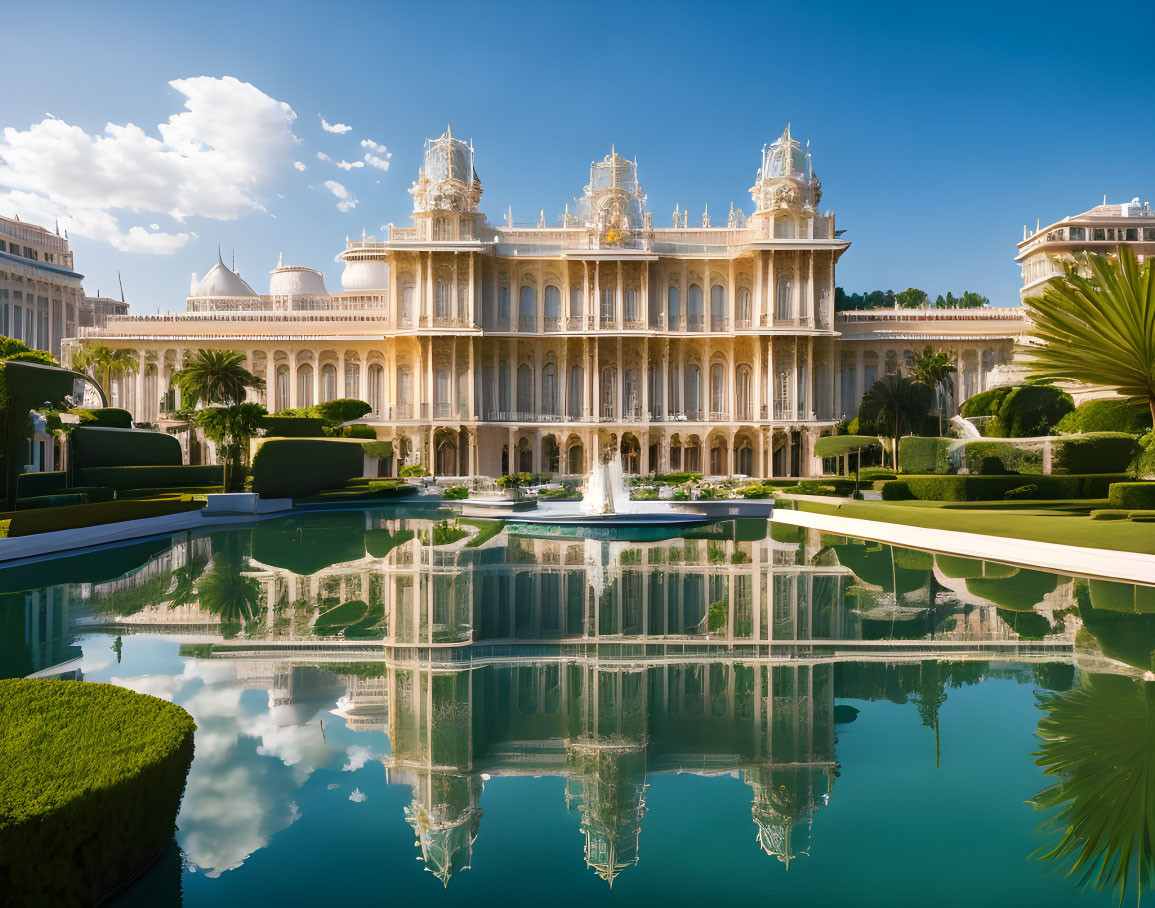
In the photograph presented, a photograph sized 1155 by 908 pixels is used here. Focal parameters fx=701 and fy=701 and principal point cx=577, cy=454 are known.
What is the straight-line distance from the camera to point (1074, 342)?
14367 mm

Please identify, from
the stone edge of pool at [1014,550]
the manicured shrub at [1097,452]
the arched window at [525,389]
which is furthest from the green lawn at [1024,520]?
the arched window at [525,389]

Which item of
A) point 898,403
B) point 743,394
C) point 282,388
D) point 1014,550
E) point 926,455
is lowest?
point 1014,550

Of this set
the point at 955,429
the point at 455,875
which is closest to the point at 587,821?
the point at 455,875

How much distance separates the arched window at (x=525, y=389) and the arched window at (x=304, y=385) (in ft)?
43.9

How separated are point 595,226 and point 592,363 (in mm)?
8178

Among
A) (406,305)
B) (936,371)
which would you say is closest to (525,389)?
(406,305)

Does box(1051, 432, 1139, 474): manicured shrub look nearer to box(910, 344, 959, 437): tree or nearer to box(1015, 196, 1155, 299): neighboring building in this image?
box(910, 344, 959, 437): tree

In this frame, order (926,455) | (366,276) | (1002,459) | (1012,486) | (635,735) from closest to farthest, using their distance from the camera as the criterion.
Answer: (635,735) → (1012,486) → (1002,459) → (926,455) → (366,276)

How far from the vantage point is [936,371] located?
37906mm

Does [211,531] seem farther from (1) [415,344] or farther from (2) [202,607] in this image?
(1) [415,344]

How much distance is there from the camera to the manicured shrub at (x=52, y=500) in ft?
56.7

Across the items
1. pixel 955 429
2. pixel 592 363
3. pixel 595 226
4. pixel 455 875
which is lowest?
pixel 455 875

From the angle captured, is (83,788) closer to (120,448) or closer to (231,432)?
(231,432)

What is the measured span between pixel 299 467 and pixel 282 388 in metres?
19.6
